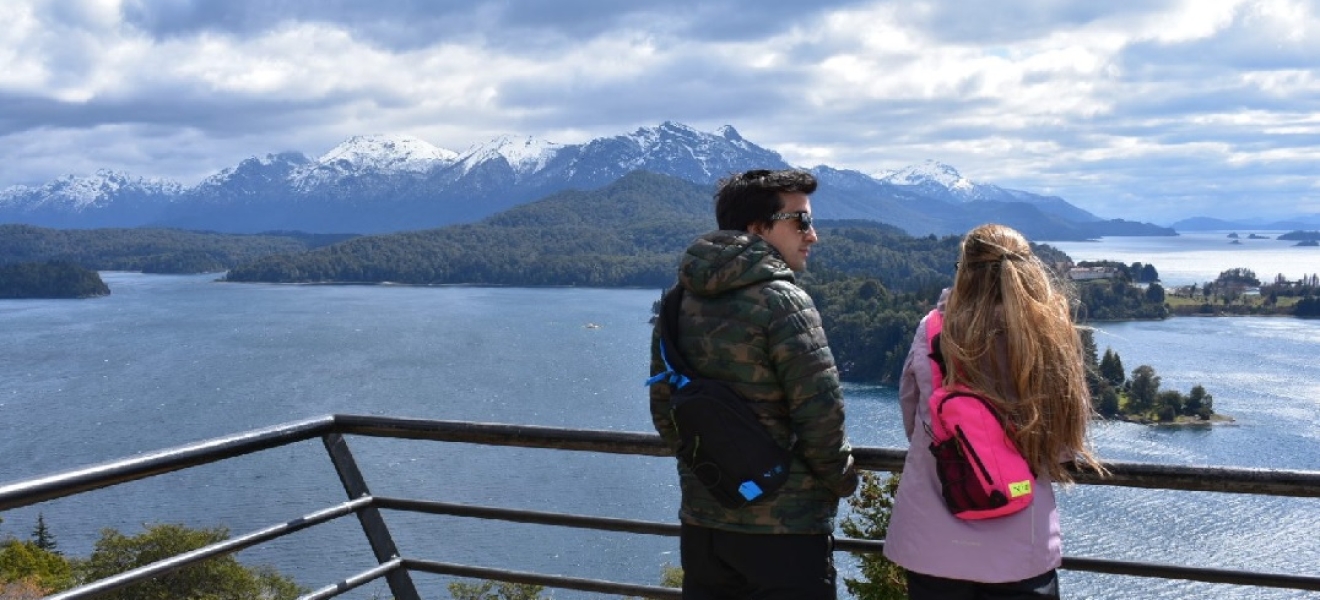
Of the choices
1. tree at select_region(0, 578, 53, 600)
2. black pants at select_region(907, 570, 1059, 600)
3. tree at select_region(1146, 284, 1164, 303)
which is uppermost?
black pants at select_region(907, 570, 1059, 600)

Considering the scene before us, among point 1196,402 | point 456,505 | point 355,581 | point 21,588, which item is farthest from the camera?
point 1196,402

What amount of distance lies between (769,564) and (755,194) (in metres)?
0.83

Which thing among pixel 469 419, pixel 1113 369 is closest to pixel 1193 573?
pixel 469 419

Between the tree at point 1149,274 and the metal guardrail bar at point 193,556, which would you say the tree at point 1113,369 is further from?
the metal guardrail bar at point 193,556

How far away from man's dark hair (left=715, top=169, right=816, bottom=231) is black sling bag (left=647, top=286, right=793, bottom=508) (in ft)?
1.32

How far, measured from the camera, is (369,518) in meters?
3.46

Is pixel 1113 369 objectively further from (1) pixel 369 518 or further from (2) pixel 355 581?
(2) pixel 355 581

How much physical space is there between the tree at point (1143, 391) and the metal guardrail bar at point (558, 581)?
51.5 metres

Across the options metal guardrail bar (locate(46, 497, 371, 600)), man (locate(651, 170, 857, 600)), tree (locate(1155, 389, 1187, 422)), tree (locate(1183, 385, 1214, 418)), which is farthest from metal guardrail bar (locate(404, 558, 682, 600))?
tree (locate(1155, 389, 1187, 422))

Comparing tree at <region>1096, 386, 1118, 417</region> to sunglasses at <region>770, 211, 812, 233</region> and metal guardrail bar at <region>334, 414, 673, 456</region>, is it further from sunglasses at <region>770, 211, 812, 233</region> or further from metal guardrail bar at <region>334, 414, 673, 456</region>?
sunglasses at <region>770, 211, 812, 233</region>

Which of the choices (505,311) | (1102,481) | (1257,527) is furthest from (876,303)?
(1102,481)

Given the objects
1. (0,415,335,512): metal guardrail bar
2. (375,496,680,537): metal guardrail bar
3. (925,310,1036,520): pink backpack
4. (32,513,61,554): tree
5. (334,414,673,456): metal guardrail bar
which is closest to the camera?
(925,310,1036,520): pink backpack

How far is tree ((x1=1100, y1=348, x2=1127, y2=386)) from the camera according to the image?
175 feet

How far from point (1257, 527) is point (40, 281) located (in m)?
124
